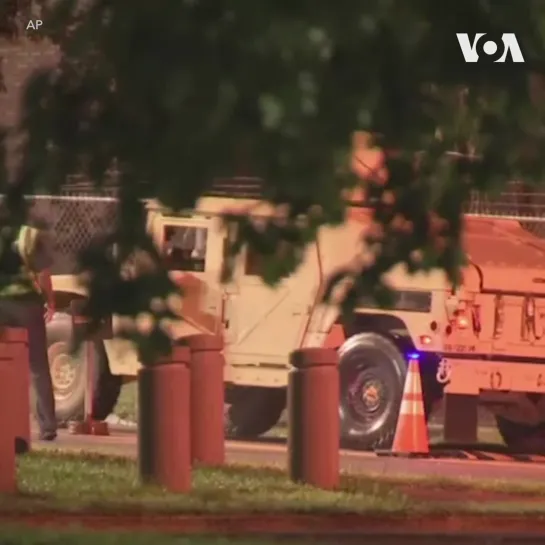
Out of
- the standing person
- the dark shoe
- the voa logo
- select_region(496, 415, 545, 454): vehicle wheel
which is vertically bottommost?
select_region(496, 415, 545, 454): vehicle wheel

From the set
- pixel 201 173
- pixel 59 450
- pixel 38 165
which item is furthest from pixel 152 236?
pixel 59 450

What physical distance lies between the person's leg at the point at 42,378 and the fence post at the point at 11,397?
4.67 feet

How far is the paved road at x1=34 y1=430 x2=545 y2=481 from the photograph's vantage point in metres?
13.2

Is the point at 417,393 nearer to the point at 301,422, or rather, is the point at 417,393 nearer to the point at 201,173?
the point at 301,422

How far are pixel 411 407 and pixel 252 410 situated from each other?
7.61ft

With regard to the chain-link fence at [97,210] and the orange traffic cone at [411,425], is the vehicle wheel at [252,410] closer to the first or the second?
the orange traffic cone at [411,425]

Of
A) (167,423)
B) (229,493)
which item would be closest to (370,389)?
(229,493)

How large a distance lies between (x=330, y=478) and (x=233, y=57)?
23.0ft

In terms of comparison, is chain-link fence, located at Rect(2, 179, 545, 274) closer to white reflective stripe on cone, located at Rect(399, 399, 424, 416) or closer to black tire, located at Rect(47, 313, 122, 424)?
black tire, located at Rect(47, 313, 122, 424)

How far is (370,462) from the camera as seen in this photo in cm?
1427

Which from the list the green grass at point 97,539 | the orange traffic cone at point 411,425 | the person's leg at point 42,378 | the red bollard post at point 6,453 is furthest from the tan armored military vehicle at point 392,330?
the green grass at point 97,539

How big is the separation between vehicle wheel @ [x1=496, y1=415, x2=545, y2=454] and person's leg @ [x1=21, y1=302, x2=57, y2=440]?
4486 millimetres

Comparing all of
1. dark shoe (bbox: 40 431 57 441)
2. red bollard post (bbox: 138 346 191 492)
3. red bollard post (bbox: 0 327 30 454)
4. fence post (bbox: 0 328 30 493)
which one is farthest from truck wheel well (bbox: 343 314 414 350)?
red bollard post (bbox: 138 346 191 492)

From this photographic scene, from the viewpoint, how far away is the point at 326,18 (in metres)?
4.07
